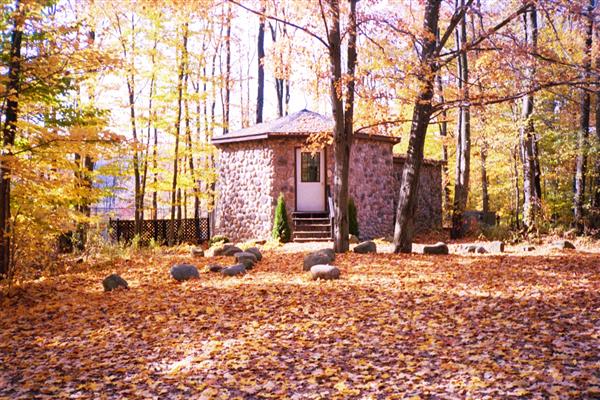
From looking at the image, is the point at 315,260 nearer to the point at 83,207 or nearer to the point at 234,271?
the point at 234,271

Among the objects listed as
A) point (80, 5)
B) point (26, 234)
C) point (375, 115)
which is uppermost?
point (80, 5)

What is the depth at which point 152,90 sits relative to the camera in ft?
56.1

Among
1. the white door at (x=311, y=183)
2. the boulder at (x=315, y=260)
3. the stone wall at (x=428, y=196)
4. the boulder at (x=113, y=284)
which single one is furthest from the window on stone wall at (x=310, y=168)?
the boulder at (x=113, y=284)

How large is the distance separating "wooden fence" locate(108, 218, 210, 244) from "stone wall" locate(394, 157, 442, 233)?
7.74m

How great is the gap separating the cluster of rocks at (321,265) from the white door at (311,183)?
5863 mm

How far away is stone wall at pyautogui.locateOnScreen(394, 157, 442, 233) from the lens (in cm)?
1764

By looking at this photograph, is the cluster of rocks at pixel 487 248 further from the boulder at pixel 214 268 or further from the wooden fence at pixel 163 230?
the wooden fence at pixel 163 230

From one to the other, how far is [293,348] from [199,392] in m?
1.17

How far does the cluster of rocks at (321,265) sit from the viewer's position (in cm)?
757

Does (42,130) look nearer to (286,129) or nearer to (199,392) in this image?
(199,392)

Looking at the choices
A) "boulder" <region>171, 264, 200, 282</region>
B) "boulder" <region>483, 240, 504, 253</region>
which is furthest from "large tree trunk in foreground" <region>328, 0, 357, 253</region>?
"boulder" <region>171, 264, 200, 282</region>

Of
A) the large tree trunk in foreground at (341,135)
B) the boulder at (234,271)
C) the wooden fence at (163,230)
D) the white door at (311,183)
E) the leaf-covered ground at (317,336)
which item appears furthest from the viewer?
the wooden fence at (163,230)

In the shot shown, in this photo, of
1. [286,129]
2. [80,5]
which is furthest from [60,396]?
[80,5]

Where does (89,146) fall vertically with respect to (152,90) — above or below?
below
